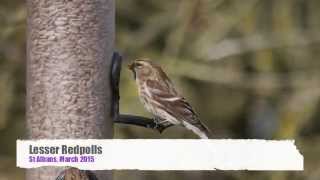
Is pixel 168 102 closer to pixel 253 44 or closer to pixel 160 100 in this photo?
pixel 160 100

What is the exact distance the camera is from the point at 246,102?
3262 mm

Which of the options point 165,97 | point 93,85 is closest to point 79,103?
point 93,85

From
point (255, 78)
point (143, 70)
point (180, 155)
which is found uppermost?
point (255, 78)

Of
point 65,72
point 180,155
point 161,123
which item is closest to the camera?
point 65,72

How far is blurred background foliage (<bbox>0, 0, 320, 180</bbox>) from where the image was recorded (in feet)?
10.1

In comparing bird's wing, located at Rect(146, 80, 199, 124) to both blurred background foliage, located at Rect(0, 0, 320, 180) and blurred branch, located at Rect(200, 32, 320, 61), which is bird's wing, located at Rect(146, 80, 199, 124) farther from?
blurred branch, located at Rect(200, 32, 320, 61)

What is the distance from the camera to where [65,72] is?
1.99 metres

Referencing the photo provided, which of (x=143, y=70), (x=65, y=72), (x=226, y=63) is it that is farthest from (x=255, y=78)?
(x=65, y=72)

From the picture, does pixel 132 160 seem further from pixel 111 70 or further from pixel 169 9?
pixel 169 9

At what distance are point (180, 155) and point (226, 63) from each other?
3.41 feet

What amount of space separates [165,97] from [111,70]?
115 mm

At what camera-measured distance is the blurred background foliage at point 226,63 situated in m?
3.09

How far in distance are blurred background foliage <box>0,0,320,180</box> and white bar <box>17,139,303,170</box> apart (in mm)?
774

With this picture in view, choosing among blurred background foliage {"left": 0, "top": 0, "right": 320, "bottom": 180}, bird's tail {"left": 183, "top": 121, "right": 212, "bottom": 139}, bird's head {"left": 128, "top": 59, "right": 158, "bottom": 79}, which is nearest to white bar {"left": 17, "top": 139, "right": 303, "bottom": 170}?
bird's tail {"left": 183, "top": 121, "right": 212, "bottom": 139}
